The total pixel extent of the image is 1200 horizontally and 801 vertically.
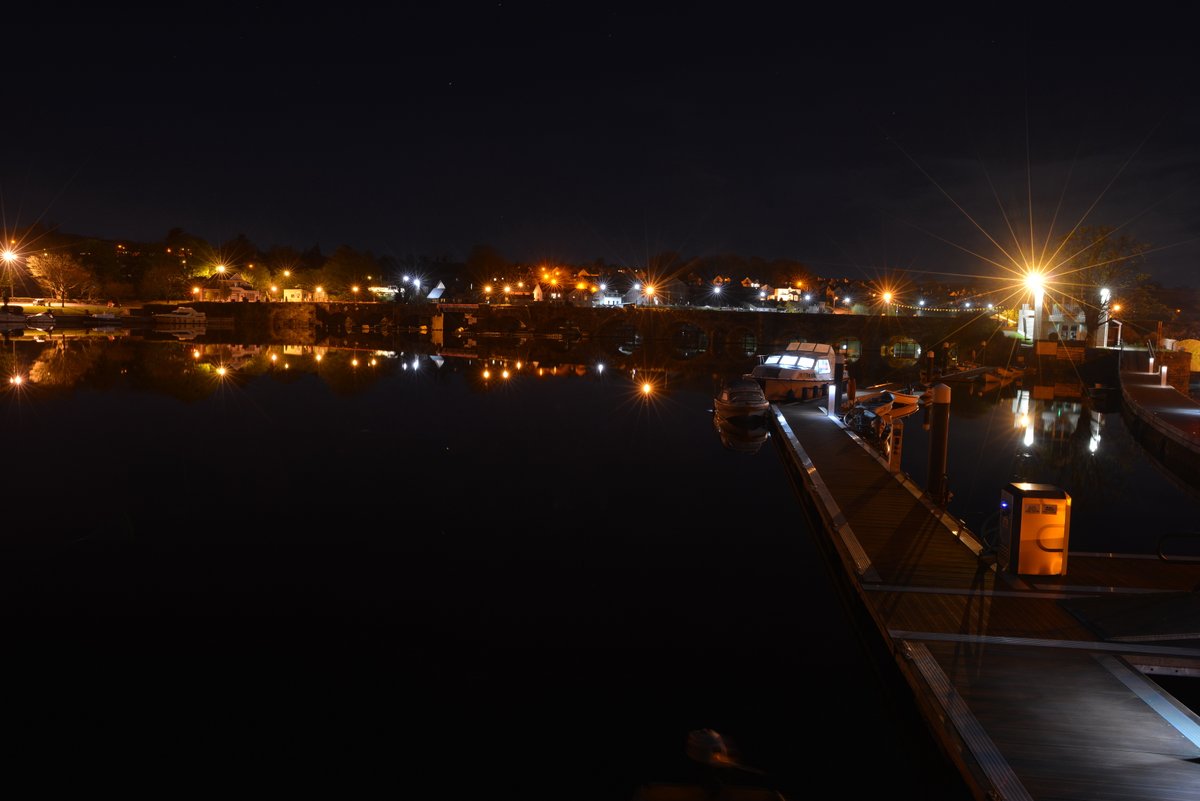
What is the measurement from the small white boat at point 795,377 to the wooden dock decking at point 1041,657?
28.2 m

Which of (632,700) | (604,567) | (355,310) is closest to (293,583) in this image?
(604,567)

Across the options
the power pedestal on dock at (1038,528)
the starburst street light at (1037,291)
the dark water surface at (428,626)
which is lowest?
the dark water surface at (428,626)

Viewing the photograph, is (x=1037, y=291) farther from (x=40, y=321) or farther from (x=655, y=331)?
(x=40, y=321)

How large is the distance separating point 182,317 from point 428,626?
402 feet

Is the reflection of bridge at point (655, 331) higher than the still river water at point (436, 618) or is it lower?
higher

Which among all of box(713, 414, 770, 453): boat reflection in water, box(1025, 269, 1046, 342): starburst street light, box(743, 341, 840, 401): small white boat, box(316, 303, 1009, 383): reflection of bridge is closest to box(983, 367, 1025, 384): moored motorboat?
box(1025, 269, 1046, 342): starburst street light

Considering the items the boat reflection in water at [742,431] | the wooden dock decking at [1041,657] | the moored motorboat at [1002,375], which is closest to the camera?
the wooden dock decking at [1041,657]

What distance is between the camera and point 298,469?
2561 centimetres

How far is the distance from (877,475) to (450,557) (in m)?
12.1

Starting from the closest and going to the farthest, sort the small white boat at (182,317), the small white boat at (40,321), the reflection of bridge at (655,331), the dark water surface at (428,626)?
1. the dark water surface at (428,626)
2. the reflection of bridge at (655,331)
3. the small white boat at (40,321)
4. the small white boat at (182,317)

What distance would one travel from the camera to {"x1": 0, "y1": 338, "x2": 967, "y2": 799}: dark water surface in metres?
9.41

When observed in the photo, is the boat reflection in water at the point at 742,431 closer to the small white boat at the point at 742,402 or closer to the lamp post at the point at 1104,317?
the small white boat at the point at 742,402

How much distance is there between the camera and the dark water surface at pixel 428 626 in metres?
9.41

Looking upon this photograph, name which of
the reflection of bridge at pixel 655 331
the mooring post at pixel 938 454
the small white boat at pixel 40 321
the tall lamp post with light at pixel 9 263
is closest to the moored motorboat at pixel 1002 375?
the reflection of bridge at pixel 655 331
